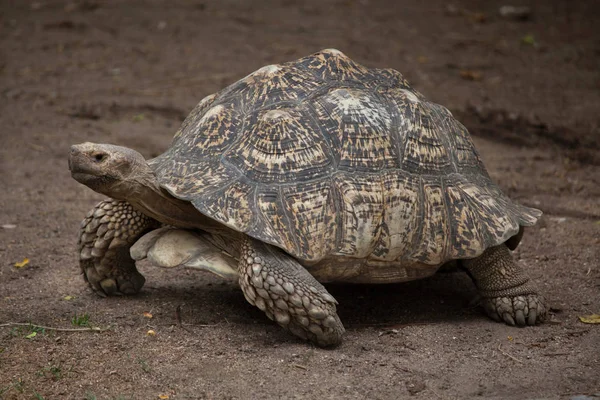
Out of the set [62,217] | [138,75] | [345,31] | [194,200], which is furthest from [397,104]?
[345,31]

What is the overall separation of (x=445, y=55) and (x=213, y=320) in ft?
22.9


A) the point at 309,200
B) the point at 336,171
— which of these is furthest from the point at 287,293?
the point at 336,171

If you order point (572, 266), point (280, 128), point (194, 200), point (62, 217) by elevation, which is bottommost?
point (62, 217)

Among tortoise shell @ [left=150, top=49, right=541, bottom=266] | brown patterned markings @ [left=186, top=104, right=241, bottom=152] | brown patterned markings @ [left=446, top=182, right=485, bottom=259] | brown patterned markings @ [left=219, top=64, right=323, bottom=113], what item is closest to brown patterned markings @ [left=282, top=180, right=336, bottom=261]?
tortoise shell @ [left=150, top=49, right=541, bottom=266]

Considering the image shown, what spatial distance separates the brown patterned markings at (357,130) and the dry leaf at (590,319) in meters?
1.37

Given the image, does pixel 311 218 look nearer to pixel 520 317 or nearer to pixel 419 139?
pixel 419 139

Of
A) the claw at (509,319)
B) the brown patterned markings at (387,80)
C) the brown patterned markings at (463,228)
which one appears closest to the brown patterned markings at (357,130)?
the brown patterned markings at (387,80)

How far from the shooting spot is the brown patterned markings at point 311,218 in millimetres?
3904

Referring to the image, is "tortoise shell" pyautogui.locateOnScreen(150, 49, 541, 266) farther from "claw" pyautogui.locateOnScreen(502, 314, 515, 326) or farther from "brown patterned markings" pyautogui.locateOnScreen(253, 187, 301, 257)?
"claw" pyautogui.locateOnScreen(502, 314, 515, 326)

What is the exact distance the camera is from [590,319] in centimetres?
439

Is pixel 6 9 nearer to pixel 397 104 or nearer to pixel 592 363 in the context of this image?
pixel 397 104

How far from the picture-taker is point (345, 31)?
11.1 metres

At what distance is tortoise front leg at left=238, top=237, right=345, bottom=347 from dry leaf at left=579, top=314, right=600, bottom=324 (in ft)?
4.62

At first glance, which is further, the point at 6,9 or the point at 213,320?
the point at 6,9
